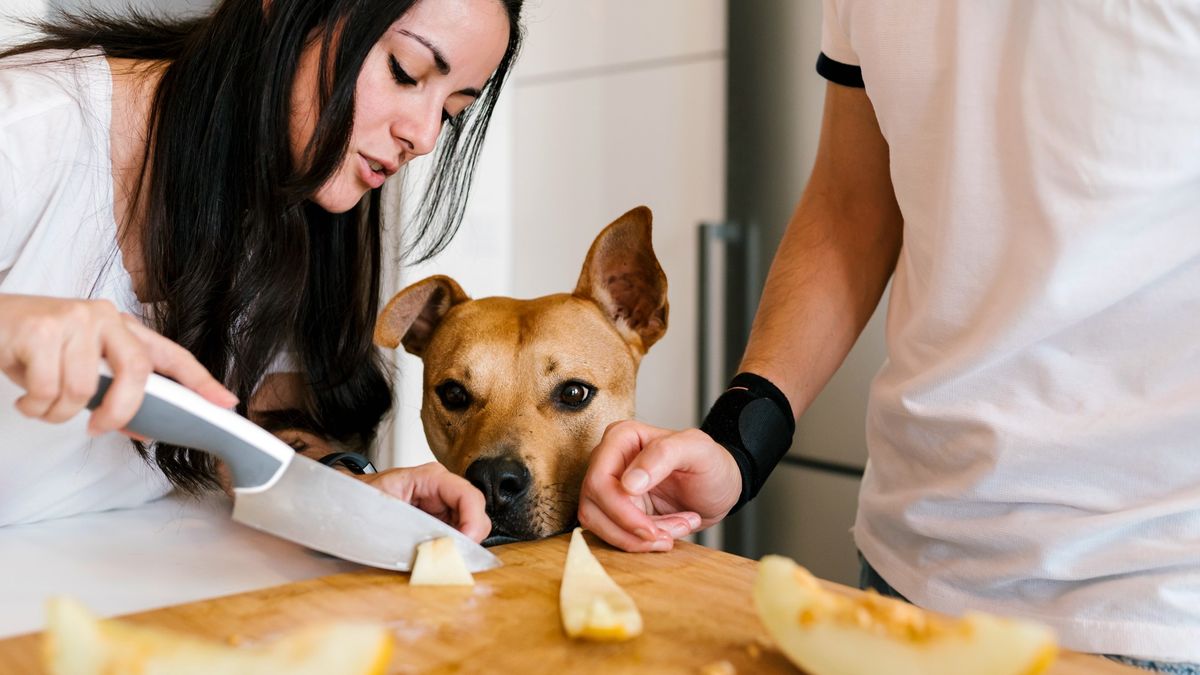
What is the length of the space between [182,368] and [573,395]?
817 mm

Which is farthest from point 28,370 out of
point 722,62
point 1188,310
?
point 722,62

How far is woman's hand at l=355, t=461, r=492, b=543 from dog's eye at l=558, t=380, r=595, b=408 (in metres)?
0.47

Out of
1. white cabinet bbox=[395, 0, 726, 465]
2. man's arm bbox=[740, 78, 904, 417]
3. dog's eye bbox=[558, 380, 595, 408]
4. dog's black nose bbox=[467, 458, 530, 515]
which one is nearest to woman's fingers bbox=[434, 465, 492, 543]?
dog's black nose bbox=[467, 458, 530, 515]

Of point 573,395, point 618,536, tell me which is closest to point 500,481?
point 573,395

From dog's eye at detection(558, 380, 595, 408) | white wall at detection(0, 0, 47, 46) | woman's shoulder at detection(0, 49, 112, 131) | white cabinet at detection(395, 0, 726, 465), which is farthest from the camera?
white cabinet at detection(395, 0, 726, 465)

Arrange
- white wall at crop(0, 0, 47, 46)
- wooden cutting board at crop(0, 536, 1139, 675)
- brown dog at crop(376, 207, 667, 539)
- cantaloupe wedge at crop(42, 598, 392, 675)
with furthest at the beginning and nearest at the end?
1. white wall at crop(0, 0, 47, 46)
2. brown dog at crop(376, 207, 667, 539)
3. wooden cutting board at crop(0, 536, 1139, 675)
4. cantaloupe wedge at crop(42, 598, 392, 675)

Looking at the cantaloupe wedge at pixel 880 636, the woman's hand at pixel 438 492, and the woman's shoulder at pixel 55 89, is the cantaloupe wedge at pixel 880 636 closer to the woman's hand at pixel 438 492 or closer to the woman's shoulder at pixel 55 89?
the woman's hand at pixel 438 492

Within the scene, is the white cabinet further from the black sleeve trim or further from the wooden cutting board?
the wooden cutting board

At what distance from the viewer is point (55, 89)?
1.14m

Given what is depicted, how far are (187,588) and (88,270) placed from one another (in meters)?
0.49

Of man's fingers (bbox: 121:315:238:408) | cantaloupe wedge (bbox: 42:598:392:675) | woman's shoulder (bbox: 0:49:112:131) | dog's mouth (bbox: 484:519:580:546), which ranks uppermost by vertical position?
woman's shoulder (bbox: 0:49:112:131)

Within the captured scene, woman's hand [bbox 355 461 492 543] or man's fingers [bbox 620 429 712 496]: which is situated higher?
man's fingers [bbox 620 429 712 496]

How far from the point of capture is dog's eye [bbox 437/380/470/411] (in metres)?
1.58

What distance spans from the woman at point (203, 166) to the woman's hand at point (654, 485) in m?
0.14
